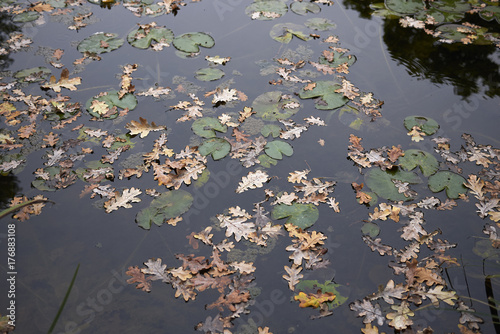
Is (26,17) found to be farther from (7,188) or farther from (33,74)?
(7,188)

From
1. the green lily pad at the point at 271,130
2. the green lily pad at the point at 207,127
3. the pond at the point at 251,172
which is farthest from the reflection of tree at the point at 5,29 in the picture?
the green lily pad at the point at 271,130

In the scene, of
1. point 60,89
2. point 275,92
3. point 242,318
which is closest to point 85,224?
point 242,318

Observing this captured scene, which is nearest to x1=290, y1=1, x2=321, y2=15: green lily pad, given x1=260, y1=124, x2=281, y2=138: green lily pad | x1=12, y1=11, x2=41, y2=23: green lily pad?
x1=260, y1=124, x2=281, y2=138: green lily pad

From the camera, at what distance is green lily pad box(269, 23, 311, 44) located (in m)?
4.34

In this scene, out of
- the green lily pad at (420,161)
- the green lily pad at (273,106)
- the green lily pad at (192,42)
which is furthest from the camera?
the green lily pad at (192,42)

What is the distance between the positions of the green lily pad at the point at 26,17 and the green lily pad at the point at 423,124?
479 centimetres

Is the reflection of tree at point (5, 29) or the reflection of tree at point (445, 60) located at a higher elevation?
the reflection of tree at point (445, 60)

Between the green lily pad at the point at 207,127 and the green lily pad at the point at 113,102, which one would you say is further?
the green lily pad at the point at 113,102

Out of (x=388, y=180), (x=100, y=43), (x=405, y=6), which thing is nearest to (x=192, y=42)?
(x=100, y=43)

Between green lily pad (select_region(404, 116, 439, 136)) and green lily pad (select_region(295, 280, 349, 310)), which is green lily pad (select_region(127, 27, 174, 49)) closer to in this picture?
green lily pad (select_region(404, 116, 439, 136))

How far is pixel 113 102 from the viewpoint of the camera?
11.6 feet

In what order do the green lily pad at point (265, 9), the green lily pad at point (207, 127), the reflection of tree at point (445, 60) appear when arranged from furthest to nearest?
the green lily pad at point (265, 9) → the reflection of tree at point (445, 60) → the green lily pad at point (207, 127)

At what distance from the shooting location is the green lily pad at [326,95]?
352cm

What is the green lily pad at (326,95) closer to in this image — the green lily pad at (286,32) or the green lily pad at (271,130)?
the green lily pad at (271,130)
